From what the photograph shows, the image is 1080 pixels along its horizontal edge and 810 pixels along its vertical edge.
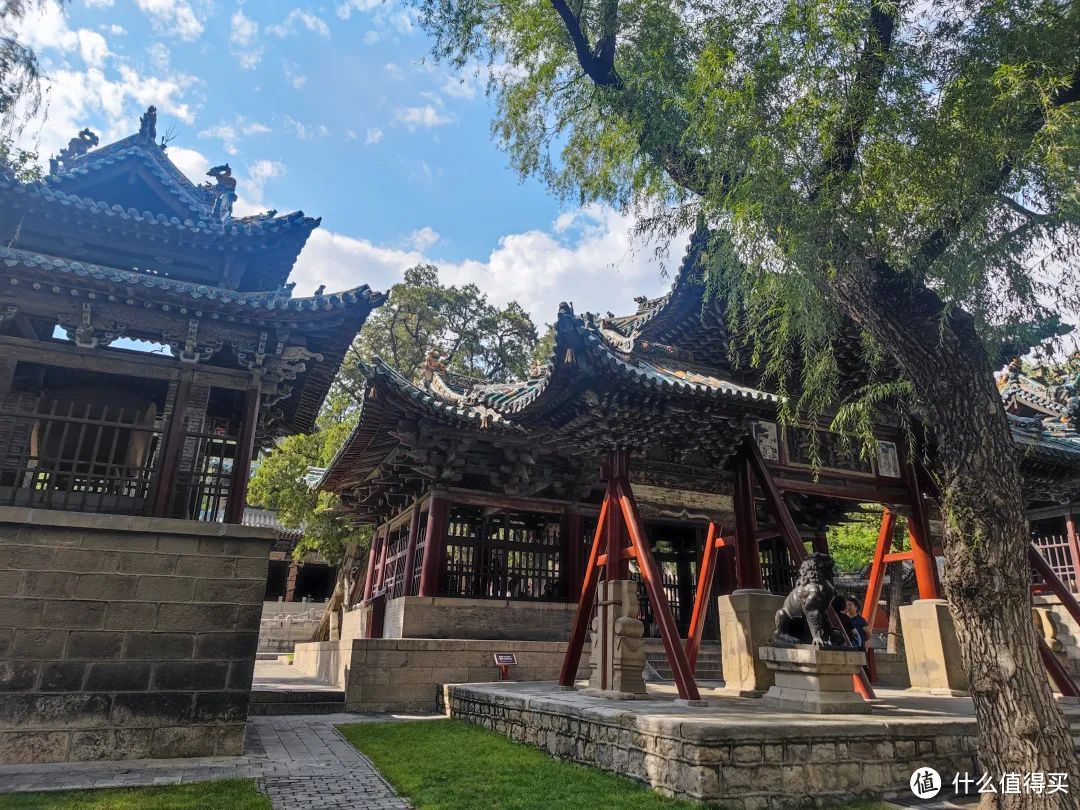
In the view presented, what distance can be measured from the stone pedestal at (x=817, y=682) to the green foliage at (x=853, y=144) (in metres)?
2.94

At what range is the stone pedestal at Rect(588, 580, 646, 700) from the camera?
25.6 feet

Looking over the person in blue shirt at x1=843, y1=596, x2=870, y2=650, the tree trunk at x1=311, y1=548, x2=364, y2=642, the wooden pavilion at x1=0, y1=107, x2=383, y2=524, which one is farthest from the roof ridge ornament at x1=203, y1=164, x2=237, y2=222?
the tree trunk at x1=311, y1=548, x2=364, y2=642

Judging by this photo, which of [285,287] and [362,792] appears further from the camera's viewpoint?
[285,287]

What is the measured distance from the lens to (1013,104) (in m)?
5.11

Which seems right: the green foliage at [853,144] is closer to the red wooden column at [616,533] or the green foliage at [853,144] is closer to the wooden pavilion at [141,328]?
the red wooden column at [616,533]

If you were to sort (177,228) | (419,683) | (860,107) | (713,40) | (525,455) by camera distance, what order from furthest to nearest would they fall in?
(525,455) < (419,683) < (177,228) < (713,40) < (860,107)

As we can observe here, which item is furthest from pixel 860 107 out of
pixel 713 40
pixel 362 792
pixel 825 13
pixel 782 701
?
pixel 362 792

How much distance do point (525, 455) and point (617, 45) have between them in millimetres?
7605

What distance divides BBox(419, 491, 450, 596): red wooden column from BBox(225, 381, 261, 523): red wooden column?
4.65 m

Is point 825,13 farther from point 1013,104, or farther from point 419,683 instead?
point 419,683

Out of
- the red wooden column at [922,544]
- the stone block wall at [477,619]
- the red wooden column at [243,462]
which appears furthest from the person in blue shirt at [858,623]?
the red wooden column at [243,462]

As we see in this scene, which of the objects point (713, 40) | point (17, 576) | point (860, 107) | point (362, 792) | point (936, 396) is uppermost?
point (713, 40)

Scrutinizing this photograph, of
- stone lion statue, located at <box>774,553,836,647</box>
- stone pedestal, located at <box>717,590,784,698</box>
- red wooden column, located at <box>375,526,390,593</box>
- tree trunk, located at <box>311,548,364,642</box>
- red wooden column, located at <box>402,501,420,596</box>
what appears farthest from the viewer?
tree trunk, located at <box>311,548,364,642</box>

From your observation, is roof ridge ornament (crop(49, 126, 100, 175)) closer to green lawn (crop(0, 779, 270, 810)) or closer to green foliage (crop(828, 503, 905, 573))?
green lawn (crop(0, 779, 270, 810))
